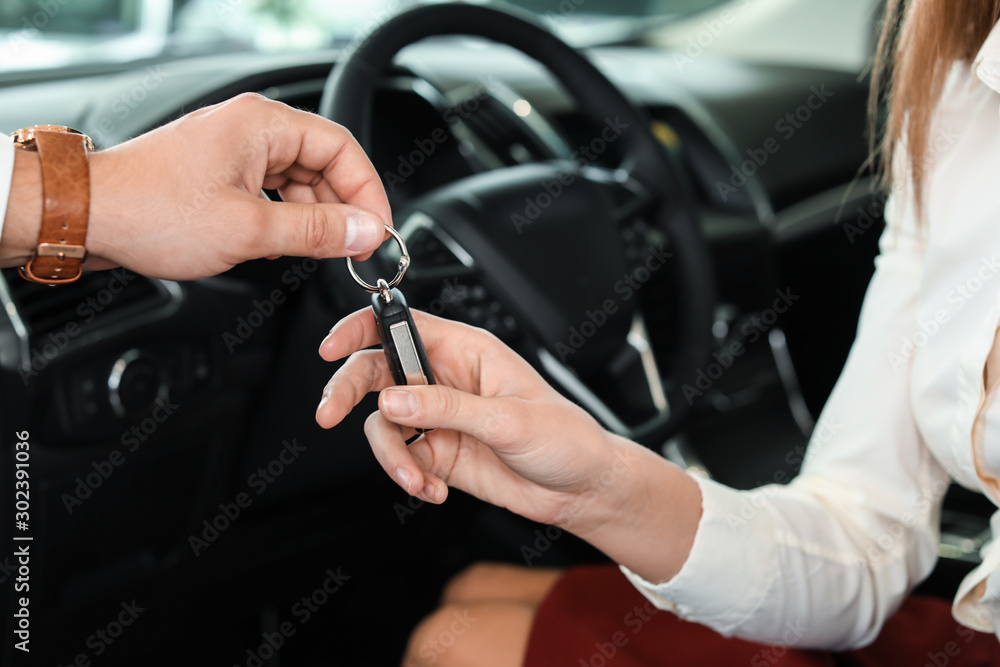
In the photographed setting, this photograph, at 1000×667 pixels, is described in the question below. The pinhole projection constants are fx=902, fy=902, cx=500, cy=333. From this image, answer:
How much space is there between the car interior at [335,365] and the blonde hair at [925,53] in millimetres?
183

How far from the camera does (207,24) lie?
185 centimetres

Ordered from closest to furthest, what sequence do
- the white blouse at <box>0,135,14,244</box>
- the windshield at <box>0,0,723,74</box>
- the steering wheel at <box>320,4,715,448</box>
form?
the white blouse at <box>0,135,14,244</box>
the steering wheel at <box>320,4,715,448</box>
the windshield at <box>0,0,723,74</box>

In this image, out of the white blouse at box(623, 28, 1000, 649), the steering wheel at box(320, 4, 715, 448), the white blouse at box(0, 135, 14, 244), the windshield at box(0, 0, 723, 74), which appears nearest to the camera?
the white blouse at box(0, 135, 14, 244)

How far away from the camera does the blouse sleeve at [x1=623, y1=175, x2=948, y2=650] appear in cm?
85

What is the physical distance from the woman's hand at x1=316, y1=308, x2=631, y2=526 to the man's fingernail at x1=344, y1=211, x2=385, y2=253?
58 millimetres

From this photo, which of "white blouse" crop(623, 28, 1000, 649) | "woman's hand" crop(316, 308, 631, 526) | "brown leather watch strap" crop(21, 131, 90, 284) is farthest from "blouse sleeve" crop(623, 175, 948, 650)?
"brown leather watch strap" crop(21, 131, 90, 284)

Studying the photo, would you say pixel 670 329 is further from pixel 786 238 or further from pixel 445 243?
pixel 786 238

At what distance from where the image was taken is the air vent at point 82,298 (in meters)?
0.86

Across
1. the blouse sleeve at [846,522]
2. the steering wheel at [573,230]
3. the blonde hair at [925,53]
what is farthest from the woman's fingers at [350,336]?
the blonde hair at [925,53]

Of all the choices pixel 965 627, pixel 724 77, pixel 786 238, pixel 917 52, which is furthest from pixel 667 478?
pixel 724 77

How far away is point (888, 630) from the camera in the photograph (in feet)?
3.11

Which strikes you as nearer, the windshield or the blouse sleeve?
the blouse sleeve

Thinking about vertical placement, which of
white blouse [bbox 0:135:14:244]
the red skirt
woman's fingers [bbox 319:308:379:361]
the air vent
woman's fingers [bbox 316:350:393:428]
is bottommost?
the red skirt

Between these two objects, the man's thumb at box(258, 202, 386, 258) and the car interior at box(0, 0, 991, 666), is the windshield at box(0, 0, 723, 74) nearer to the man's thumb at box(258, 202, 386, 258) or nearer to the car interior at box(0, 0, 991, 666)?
the car interior at box(0, 0, 991, 666)
